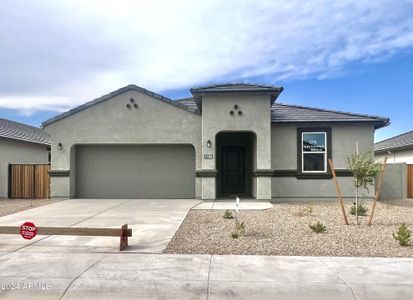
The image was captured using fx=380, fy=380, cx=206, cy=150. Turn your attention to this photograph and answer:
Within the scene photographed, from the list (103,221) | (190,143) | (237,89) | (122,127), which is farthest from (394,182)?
(103,221)

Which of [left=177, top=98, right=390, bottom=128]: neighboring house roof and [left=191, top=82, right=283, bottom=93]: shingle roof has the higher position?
[left=191, top=82, right=283, bottom=93]: shingle roof

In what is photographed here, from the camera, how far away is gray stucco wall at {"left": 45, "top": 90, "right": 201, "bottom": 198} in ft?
53.1

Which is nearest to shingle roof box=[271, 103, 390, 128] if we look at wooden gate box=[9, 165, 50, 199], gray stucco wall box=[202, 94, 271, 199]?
gray stucco wall box=[202, 94, 271, 199]

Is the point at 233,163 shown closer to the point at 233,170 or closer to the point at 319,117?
the point at 233,170

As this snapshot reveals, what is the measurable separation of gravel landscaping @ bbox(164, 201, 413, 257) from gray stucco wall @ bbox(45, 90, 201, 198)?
4.87 meters

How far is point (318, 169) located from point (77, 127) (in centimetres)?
1053

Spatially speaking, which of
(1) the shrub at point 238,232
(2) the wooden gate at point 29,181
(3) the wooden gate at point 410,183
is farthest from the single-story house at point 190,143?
(1) the shrub at point 238,232

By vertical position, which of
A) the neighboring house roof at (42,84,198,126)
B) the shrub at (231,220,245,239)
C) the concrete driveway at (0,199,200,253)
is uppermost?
the neighboring house roof at (42,84,198,126)

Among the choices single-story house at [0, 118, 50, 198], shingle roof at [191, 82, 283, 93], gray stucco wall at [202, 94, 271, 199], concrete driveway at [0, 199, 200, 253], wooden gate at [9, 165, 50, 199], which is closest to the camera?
concrete driveway at [0, 199, 200, 253]

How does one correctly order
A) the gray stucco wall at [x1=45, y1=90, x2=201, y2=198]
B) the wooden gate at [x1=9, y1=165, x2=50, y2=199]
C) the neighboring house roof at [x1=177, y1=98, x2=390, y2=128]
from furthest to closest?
the wooden gate at [x1=9, y1=165, x2=50, y2=199], the gray stucco wall at [x1=45, y1=90, x2=201, y2=198], the neighboring house roof at [x1=177, y1=98, x2=390, y2=128]

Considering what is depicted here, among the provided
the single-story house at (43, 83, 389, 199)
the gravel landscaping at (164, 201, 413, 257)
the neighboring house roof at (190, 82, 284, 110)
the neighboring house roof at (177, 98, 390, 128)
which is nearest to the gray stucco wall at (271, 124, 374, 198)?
the single-story house at (43, 83, 389, 199)

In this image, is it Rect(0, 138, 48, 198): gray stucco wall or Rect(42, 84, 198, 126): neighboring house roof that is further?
Rect(0, 138, 48, 198): gray stucco wall

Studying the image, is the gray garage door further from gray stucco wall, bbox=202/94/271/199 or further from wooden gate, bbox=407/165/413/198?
wooden gate, bbox=407/165/413/198

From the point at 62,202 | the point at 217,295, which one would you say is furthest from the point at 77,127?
the point at 217,295
